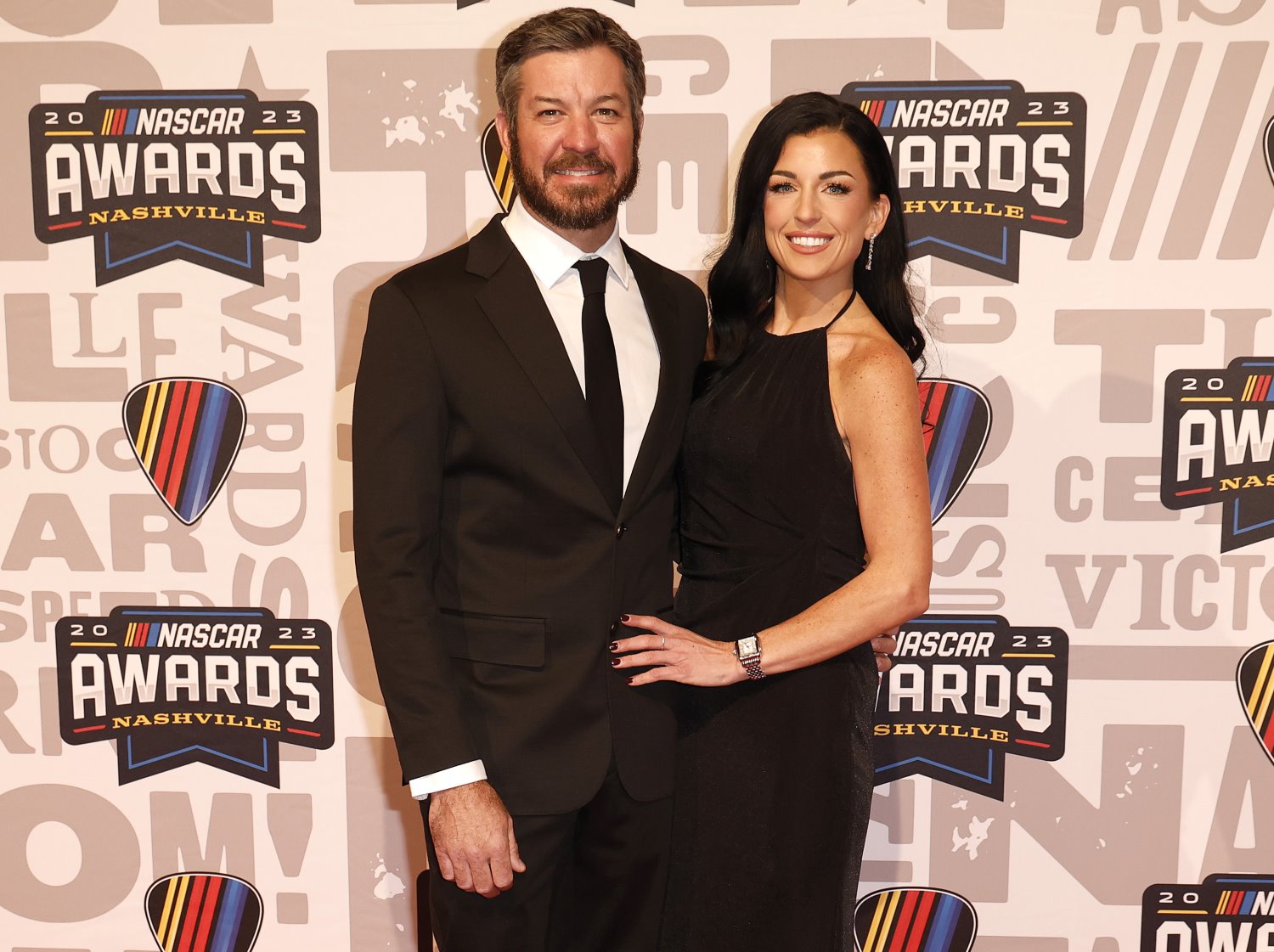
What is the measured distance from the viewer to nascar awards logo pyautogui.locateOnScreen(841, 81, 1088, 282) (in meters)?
2.57

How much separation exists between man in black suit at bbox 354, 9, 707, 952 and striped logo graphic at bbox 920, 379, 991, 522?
0.98 metres

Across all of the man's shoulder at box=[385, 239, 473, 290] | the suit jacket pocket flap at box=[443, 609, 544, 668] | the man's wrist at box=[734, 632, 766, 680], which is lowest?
the man's wrist at box=[734, 632, 766, 680]

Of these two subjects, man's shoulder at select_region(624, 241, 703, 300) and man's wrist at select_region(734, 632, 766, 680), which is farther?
man's shoulder at select_region(624, 241, 703, 300)

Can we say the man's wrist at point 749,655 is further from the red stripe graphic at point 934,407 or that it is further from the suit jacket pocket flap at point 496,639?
the red stripe graphic at point 934,407

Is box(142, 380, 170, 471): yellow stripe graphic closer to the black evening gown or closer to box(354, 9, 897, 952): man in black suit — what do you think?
box(354, 9, 897, 952): man in black suit

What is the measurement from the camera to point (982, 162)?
8.57 ft

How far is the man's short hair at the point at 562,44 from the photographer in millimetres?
1805

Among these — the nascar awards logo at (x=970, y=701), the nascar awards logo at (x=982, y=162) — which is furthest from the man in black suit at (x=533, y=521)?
the nascar awards logo at (x=970, y=701)

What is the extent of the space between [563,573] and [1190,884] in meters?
2.06

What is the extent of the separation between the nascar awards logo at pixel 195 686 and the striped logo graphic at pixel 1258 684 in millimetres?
2313

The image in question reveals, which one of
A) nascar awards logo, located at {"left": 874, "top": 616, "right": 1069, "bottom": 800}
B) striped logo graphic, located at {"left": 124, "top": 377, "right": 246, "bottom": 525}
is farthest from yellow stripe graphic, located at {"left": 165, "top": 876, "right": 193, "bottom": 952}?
nascar awards logo, located at {"left": 874, "top": 616, "right": 1069, "bottom": 800}

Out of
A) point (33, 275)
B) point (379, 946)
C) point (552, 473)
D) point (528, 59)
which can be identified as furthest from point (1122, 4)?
point (379, 946)

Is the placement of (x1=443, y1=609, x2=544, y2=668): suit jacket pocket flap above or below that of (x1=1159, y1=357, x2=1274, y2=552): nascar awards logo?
below

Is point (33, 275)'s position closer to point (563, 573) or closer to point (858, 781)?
point (563, 573)
